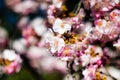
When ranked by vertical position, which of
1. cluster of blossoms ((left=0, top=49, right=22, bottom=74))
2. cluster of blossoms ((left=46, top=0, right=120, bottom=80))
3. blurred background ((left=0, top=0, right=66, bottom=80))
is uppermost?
blurred background ((left=0, top=0, right=66, bottom=80))

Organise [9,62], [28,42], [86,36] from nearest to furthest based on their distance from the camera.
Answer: [86,36]
[9,62]
[28,42]

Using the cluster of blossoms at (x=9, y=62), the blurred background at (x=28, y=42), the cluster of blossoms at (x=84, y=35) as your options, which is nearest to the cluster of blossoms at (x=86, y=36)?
the cluster of blossoms at (x=84, y=35)

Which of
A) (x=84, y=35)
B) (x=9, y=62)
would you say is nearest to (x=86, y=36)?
(x=84, y=35)

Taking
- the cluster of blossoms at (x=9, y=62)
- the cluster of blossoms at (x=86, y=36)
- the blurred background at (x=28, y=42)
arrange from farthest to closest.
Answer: the blurred background at (x=28, y=42) → the cluster of blossoms at (x=9, y=62) → the cluster of blossoms at (x=86, y=36)

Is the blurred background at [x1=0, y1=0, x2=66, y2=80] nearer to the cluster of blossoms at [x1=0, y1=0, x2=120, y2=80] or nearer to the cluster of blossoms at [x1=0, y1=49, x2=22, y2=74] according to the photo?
the cluster of blossoms at [x1=0, y1=49, x2=22, y2=74]

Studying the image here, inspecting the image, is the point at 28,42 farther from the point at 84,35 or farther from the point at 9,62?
the point at 84,35

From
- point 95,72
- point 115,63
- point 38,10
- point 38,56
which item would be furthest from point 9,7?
point 95,72

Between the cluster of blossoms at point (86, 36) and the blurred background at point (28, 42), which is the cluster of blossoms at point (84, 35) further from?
the blurred background at point (28, 42)

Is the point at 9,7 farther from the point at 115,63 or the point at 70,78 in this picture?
the point at 70,78

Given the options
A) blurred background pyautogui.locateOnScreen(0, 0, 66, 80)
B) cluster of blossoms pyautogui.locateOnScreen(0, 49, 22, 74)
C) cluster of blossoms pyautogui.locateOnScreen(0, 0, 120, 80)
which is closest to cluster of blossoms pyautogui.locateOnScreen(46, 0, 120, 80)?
cluster of blossoms pyautogui.locateOnScreen(0, 0, 120, 80)
